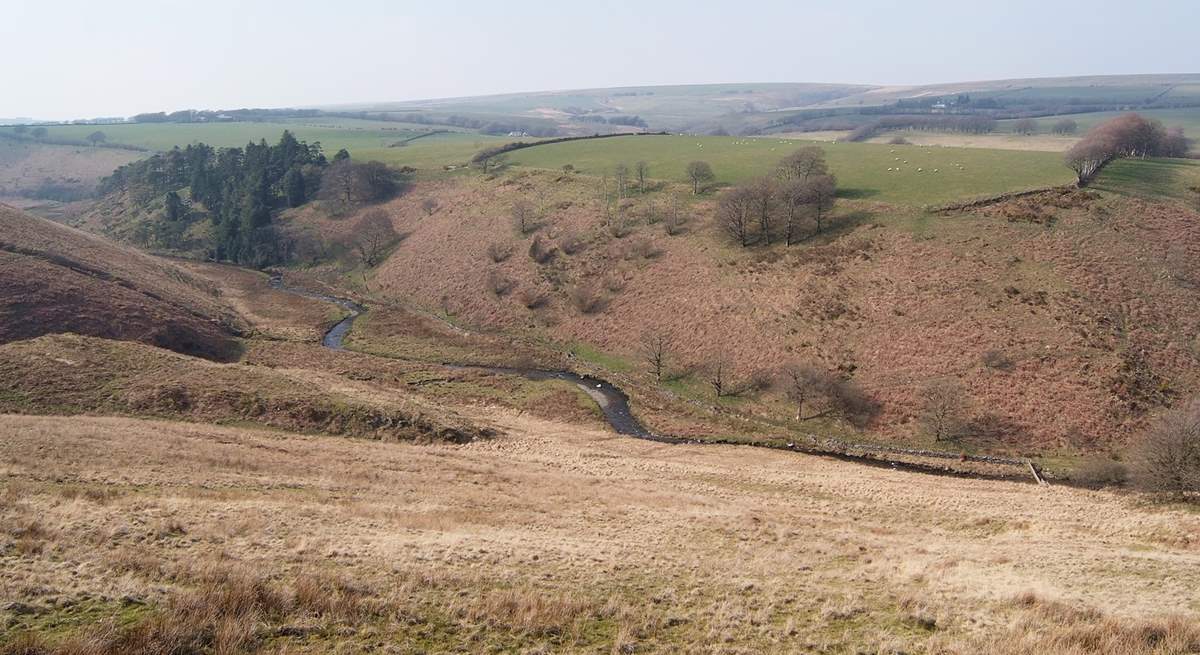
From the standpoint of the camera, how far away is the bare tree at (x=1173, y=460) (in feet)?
94.5

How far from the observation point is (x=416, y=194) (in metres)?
100

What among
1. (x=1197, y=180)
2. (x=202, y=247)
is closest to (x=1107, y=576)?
(x=1197, y=180)

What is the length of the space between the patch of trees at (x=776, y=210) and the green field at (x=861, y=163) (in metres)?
6.90

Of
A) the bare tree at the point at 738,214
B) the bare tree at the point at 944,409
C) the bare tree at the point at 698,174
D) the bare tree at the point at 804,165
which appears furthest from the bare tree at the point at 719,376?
the bare tree at the point at 698,174

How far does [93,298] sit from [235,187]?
206 feet

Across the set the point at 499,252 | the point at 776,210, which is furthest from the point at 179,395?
the point at 776,210

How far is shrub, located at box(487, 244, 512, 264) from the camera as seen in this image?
247ft

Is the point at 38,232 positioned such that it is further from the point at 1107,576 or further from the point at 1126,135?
the point at 1126,135

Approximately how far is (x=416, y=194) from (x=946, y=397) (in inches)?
3322

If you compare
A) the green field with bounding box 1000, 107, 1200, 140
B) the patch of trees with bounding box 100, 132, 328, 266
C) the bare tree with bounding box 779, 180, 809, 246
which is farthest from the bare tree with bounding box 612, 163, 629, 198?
the green field with bounding box 1000, 107, 1200, 140

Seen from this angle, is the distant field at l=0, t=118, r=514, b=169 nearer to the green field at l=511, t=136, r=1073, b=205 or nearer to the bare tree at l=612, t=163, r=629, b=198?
the green field at l=511, t=136, r=1073, b=205

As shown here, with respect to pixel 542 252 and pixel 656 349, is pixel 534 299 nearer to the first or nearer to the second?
pixel 542 252

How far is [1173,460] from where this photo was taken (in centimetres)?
2948

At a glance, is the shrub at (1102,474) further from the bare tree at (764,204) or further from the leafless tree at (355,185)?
the leafless tree at (355,185)
